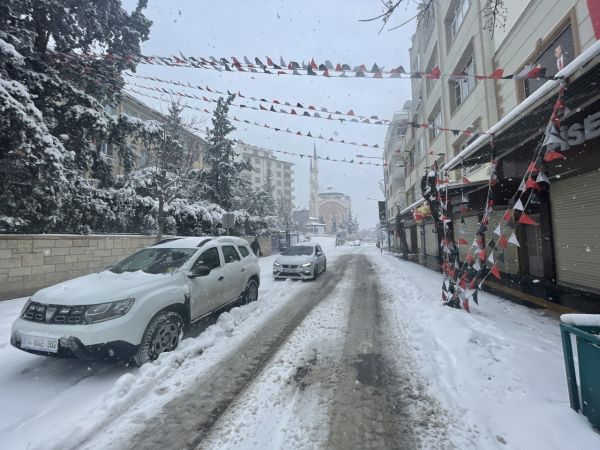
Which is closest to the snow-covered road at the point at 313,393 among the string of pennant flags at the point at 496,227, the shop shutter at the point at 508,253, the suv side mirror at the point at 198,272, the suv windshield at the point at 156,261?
the suv side mirror at the point at 198,272

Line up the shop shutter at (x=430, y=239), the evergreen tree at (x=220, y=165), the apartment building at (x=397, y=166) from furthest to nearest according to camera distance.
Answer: the apartment building at (x=397, y=166)
the shop shutter at (x=430, y=239)
the evergreen tree at (x=220, y=165)

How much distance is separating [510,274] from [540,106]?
9671 millimetres

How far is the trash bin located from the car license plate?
538 centimetres

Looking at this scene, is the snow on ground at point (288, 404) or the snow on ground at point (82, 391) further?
the snow on ground at point (82, 391)

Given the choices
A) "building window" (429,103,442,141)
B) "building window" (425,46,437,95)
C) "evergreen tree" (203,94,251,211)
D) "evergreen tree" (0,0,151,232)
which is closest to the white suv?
"evergreen tree" (0,0,151,232)

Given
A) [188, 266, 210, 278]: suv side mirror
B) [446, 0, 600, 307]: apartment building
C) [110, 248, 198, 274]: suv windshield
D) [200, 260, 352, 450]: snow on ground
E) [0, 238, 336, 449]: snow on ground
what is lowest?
[200, 260, 352, 450]: snow on ground

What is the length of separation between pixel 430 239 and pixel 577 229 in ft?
57.1

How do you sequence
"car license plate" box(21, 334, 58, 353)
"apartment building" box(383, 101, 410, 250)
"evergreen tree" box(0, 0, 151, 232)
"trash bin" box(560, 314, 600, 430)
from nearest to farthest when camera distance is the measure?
1. "trash bin" box(560, 314, 600, 430)
2. "car license plate" box(21, 334, 58, 353)
3. "evergreen tree" box(0, 0, 151, 232)
4. "apartment building" box(383, 101, 410, 250)

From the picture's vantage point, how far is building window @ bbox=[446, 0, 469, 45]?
15.1 m

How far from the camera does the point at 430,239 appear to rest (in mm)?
25703

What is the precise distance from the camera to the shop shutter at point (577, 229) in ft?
26.3

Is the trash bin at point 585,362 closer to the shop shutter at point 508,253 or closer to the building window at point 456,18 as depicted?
the shop shutter at point 508,253

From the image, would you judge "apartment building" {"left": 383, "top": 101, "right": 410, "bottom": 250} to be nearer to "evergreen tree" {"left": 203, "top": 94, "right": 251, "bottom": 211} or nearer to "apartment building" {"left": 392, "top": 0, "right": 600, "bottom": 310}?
"evergreen tree" {"left": 203, "top": 94, "right": 251, "bottom": 211}

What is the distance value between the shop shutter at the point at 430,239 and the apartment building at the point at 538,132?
7.60 meters
